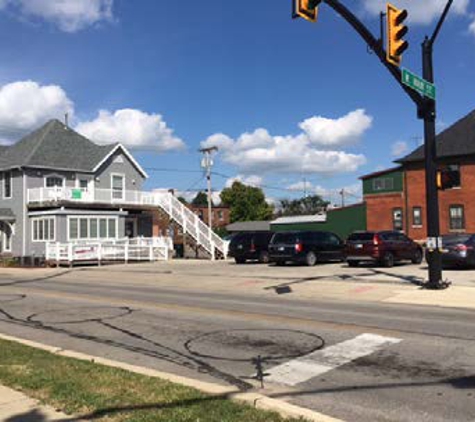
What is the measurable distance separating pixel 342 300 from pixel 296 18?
743 centimetres

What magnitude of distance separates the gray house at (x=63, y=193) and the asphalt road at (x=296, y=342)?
73.1 feet

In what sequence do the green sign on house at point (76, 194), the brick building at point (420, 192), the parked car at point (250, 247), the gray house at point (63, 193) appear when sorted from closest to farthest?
the parked car at point (250, 247), the green sign on house at point (76, 194), the gray house at point (63, 193), the brick building at point (420, 192)

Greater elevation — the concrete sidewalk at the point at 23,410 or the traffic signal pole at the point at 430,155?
the traffic signal pole at the point at 430,155

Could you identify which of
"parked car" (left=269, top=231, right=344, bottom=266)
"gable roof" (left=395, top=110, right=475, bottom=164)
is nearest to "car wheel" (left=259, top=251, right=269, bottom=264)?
"parked car" (left=269, top=231, right=344, bottom=266)

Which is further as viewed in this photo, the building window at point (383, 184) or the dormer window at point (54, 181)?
the building window at point (383, 184)

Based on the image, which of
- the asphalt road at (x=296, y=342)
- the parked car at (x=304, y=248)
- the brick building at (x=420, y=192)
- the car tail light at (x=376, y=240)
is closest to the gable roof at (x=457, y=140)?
the brick building at (x=420, y=192)

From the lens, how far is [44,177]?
40.5 m

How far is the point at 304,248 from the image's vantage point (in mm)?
26781

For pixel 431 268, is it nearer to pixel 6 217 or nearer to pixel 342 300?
pixel 342 300

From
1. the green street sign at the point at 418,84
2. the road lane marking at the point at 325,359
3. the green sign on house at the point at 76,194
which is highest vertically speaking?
the green street sign at the point at 418,84

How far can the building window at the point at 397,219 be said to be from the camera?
48.7 m

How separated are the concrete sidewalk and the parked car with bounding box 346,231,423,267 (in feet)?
65.9

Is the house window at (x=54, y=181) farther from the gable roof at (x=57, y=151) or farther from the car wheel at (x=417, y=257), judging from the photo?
the car wheel at (x=417, y=257)

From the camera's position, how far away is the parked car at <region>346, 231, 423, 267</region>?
24562mm
